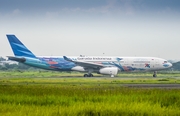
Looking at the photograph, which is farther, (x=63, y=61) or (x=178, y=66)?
(x=178, y=66)

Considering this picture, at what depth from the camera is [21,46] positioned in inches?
2881

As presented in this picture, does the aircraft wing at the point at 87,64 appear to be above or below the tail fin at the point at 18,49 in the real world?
below

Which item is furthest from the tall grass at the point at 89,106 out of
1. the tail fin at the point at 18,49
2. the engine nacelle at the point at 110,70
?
the tail fin at the point at 18,49

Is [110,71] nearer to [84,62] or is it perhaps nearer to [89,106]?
[84,62]

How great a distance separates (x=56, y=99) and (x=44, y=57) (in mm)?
51409

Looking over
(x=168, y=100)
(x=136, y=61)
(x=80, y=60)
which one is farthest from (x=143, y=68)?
(x=168, y=100)

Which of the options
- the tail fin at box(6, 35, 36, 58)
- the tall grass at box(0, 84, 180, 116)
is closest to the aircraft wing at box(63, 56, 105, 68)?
the tail fin at box(6, 35, 36, 58)

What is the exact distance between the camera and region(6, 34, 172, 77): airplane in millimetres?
72750

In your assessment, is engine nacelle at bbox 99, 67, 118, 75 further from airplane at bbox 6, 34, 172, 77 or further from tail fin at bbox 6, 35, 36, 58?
tail fin at bbox 6, 35, 36, 58

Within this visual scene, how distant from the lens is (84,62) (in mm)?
72500

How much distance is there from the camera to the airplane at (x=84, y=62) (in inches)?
2864

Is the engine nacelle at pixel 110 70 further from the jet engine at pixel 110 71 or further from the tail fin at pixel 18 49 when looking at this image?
the tail fin at pixel 18 49

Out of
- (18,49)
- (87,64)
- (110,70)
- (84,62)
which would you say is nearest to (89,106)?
(110,70)

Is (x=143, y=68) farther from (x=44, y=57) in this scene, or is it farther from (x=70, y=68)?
(x=44, y=57)
